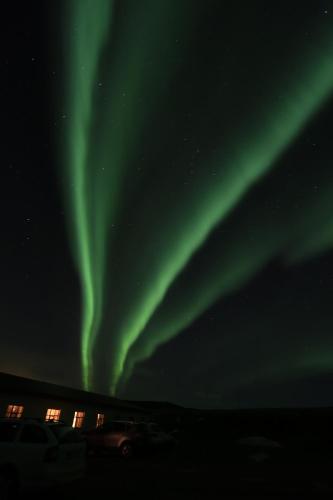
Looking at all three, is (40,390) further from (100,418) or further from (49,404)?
(100,418)

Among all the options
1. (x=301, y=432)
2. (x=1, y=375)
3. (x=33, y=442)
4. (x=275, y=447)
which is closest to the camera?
(x=33, y=442)

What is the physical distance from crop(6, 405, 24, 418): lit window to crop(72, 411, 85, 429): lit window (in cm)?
561

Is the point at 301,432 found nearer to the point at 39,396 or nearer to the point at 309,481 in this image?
the point at 39,396

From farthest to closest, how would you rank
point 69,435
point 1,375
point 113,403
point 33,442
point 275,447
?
point 113,403, point 275,447, point 1,375, point 69,435, point 33,442

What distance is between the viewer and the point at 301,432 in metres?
35.9

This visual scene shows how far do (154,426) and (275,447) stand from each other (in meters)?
10.5

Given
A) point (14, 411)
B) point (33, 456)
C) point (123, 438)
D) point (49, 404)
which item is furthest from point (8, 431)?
point (49, 404)

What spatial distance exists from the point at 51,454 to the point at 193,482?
14.9 feet

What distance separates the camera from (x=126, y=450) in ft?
49.2

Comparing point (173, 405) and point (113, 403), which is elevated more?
point (173, 405)

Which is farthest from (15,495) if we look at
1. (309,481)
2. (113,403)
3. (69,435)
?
(113,403)

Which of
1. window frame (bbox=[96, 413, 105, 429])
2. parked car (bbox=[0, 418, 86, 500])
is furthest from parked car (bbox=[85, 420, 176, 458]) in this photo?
window frame (bbox=[96, 413, 105, 429])

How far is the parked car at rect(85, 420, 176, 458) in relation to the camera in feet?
49.4

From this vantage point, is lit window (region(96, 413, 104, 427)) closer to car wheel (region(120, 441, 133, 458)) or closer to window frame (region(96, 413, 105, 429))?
window frame (region(96, 413, 105, 429))
